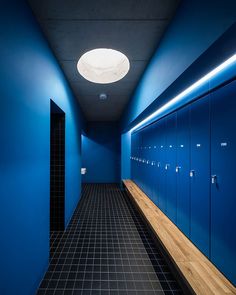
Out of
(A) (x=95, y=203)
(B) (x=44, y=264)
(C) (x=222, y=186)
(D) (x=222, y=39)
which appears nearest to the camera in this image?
(D) (x=222, y=39)

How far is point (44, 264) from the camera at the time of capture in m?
2.00

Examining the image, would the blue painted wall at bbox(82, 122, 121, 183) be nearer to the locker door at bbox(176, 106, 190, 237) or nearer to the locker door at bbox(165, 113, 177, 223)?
the locker door at bbox(165, 113, 177, 223)

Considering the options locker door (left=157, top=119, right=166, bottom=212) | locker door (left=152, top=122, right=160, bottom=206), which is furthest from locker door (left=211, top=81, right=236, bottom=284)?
locker door (left=152, top=122, right=160, bottom=206)

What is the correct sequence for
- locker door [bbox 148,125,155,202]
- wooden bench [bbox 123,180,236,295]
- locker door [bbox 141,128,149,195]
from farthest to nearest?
locker door [bbox 141,128,149,195] < locker door [bbox 148,125,155,202] < wooden bench [bbox 123,180,236,295]

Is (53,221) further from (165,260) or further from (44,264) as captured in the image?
(165,260)

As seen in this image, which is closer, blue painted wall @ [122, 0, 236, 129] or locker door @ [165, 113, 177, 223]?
blue painted wall @ [122, 0, 236, 129]

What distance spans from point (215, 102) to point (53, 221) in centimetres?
300

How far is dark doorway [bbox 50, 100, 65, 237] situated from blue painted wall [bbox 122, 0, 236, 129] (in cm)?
173

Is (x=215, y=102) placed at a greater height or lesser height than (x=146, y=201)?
greater

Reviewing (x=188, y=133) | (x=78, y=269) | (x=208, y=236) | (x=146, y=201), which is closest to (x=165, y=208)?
(x=146, y=201)

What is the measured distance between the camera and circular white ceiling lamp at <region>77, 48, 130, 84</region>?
329 centimetres

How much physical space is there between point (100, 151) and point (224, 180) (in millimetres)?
6420

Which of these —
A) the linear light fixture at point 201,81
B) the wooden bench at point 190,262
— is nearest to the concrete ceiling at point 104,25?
the linear light fixture at point 201,81

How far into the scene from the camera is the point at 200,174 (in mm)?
1979
